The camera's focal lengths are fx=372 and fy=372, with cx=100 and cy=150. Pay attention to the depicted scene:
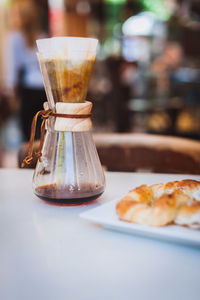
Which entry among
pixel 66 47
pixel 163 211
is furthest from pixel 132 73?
pixel 163 211

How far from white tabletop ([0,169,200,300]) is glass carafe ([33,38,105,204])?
0.04 m

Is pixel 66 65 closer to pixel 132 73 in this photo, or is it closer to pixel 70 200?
pixel 70 200

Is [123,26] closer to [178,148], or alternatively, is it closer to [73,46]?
[178,148]

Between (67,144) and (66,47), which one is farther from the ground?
(66,47)

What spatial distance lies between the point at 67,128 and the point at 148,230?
0.80ft

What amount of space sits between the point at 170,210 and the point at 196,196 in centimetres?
11

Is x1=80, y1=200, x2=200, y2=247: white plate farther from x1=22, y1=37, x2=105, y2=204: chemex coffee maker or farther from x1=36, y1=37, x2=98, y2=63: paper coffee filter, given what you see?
x1=36, y1=37, x2=98, y2=63: paper coffee filter

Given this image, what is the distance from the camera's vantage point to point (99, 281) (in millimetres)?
420

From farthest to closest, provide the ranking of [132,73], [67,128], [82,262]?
[132,73], [67,128], [82,262]

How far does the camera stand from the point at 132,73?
557cm

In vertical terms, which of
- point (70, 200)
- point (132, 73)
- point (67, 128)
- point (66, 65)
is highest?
point (66, 65)

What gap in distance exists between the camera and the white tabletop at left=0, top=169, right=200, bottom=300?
1.32 ft

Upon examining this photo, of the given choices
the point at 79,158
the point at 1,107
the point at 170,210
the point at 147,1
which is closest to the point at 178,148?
the point at 79,158

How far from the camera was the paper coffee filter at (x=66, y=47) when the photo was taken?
2.15 feet
